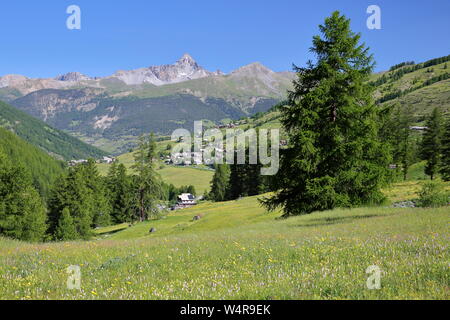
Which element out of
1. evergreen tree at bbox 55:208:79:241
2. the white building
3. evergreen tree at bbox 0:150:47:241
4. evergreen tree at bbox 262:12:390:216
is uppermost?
evergreen tree at bbox 262:12:390:216

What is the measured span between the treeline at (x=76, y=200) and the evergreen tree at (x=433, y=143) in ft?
187

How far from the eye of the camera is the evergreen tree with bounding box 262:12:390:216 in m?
26.2

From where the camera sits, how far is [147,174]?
207 ft

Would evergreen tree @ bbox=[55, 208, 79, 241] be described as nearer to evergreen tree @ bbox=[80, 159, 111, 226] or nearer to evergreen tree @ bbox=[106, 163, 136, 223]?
evergreen tree @ bbox=[80, 159, 111, 226]

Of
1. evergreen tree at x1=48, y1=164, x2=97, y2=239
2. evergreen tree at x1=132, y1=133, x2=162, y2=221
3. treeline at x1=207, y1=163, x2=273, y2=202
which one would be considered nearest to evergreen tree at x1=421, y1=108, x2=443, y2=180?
treeline at x1=207, y1=163, x2=273, y2=202

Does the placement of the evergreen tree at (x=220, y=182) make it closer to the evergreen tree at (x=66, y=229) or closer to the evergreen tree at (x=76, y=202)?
the evergreen tree at (x=76, y=202)

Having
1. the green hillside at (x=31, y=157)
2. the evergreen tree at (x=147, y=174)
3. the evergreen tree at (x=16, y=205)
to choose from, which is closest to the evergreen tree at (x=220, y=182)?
the evergreen tree at (x=147, y=174)

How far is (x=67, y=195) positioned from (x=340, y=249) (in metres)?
58.2

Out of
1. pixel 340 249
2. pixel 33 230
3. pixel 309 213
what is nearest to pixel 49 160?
pixel 33 230

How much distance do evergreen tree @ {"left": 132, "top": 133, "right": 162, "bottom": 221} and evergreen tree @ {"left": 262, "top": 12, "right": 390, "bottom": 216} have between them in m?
39.9

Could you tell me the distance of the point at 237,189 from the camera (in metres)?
95.9

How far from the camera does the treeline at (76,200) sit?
4512 centimetres
